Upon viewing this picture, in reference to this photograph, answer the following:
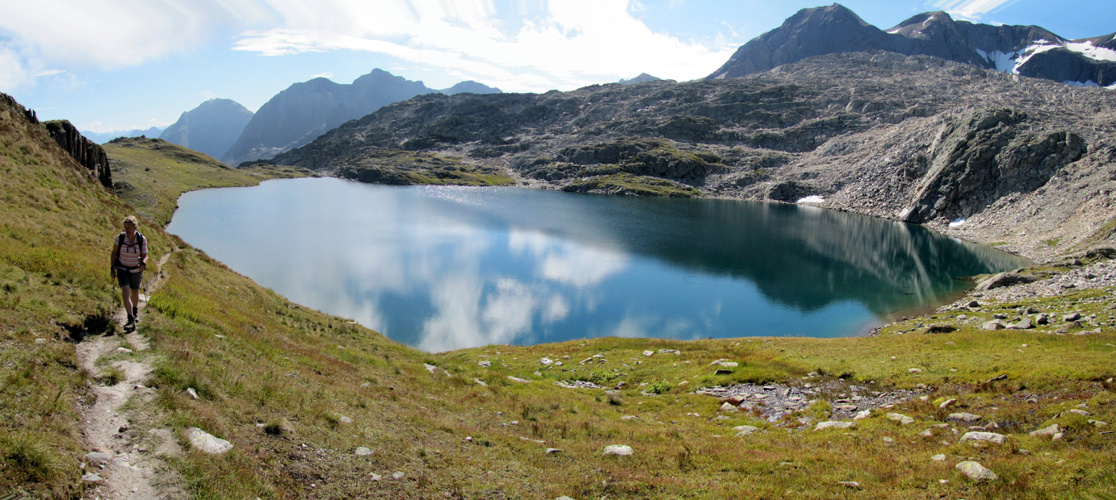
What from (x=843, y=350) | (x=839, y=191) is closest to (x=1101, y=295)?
(x=843, y=350)

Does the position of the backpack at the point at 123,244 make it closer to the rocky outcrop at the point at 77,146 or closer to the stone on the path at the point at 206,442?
the stone on the path at the point at 206,442

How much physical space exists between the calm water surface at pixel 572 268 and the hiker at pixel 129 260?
98.6 feet

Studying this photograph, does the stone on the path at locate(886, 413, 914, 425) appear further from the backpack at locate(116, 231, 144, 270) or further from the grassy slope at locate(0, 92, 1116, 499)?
the backpack at locate(116, 231, 144, 270)

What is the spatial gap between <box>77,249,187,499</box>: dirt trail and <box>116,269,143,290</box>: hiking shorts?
3.03m

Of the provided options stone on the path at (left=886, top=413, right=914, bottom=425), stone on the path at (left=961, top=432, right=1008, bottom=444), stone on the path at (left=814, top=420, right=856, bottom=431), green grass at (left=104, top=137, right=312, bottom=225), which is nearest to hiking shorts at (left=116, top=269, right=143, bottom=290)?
stone on the path at (left=814, top=420, right=856, bottom=431)

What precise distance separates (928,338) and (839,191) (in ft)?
532

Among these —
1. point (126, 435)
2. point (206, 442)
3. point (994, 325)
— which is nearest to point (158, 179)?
point (126, 435)

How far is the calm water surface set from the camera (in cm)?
5306

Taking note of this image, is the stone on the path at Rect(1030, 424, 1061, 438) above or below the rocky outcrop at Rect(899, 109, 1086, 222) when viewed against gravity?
below

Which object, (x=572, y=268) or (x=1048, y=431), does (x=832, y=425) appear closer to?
(x=1048, y=431)

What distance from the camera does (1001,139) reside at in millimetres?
131625

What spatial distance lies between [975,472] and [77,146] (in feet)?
256

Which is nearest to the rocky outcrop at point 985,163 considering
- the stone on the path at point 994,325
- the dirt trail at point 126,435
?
the stone on the path at point 994,325

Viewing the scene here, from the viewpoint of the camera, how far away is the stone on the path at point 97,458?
303 inches
